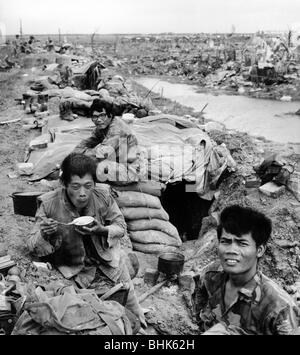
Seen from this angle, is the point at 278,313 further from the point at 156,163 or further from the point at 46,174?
the point at 46,174

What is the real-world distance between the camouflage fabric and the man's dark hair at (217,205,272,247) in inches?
8.2

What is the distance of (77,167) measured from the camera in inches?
111

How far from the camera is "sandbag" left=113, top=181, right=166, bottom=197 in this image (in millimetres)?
5059

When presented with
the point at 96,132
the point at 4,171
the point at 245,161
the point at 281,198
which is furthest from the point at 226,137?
the point at 4,171

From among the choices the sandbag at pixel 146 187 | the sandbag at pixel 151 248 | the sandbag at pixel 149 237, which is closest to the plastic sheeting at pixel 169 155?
the sandbag at pixel 146 187

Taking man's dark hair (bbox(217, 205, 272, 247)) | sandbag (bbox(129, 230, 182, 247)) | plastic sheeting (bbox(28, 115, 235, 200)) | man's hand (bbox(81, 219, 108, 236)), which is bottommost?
sandbag (bbox(129, 230, 182, 247))

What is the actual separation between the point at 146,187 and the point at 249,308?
127 inches

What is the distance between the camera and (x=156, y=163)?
5.47 metres

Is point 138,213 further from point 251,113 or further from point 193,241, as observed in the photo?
point 251,113

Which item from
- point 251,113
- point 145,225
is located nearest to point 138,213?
point 145,225

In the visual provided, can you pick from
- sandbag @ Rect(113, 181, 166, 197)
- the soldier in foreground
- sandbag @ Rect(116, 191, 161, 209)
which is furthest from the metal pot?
the soldier in foreground

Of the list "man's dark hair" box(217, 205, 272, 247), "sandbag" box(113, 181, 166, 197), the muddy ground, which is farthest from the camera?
"sandbag" box(113, 181, 166, 197)

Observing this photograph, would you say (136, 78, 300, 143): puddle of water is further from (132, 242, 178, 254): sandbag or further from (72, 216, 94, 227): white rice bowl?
(72, 216, 94, 227): white rice bowl

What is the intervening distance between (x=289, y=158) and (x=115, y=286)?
18.0 ft
